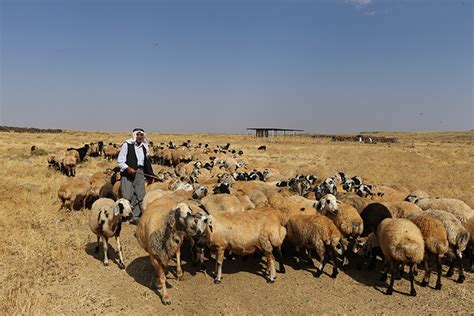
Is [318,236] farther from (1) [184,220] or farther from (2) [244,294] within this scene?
(1) [184,220]

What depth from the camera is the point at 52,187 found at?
51.5ft

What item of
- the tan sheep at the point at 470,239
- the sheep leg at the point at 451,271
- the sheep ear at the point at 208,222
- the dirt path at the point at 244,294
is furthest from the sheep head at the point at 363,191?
the sheep ear at the point at 208,222

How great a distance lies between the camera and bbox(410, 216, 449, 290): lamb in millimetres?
6953

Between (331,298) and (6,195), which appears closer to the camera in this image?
(331,298)

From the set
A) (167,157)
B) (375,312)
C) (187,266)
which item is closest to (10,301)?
(187,266)

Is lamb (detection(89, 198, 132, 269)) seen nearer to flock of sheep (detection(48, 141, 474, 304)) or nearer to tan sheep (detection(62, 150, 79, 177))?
flock of sheep (detection(48, 141, 474, 304))

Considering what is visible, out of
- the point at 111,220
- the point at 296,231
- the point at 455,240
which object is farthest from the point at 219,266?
the point at 455,240

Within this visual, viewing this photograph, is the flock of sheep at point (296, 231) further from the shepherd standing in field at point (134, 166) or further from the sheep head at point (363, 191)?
the sheep head at point (363, 191)

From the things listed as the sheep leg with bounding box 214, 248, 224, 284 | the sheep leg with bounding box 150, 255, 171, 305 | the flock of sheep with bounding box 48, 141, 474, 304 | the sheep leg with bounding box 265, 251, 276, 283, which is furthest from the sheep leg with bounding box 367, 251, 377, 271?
the sheep leg with bounding box 150, 255, 171, 305

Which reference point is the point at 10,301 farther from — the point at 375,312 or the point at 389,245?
the point at 389,245

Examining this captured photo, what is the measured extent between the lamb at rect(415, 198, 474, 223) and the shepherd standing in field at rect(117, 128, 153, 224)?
755 centimetres

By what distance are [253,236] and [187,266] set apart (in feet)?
5.50

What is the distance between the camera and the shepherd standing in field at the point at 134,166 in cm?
961

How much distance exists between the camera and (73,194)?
11961 mm
